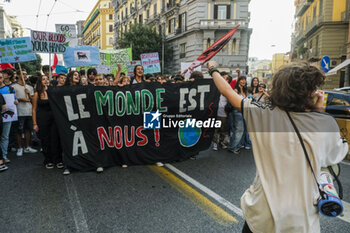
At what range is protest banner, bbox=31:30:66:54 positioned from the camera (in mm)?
8289

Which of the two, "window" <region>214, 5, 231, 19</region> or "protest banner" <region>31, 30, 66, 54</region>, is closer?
"protest banner" <region>31, 30, 66, 54</region>

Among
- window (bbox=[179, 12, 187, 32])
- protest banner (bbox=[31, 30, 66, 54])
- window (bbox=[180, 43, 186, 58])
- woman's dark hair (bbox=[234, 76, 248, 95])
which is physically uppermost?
window (bbox=[179, 12, 187, 32])

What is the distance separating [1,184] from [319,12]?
31711 millimetres

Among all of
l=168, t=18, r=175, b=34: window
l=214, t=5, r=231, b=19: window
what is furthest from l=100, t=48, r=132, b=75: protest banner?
l=168, t=18, r=175, b=34: window

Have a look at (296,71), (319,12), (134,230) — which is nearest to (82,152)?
(134,230)

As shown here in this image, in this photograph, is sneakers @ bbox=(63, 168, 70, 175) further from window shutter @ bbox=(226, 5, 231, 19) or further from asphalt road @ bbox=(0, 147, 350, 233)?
window shutter @ bbox=(226, 5, 231, 19)

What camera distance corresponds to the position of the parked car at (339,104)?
6633 mm

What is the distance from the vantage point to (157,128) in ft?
17.7

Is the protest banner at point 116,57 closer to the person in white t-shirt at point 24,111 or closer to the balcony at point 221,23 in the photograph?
the person in white t-shirt at point 24,111

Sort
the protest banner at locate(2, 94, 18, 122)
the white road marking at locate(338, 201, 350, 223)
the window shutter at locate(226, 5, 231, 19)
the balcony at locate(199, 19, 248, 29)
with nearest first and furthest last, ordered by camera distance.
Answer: the white road marking at locate(338, 201, 350, 223), the protest banner at locate(2, 94, 18, 122), the balcony at locate(199, 19, 248, 29), the window shutter at locate(226, 5, 231, 19)

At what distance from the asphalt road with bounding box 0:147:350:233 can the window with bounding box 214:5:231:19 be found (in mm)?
24264

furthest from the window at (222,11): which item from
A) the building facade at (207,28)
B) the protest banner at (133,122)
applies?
the protest banner at (133,122)

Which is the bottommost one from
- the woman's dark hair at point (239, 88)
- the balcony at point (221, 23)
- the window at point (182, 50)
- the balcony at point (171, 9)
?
the woman's dark hair at point (239, 88)

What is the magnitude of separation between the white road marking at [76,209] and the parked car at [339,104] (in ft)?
21.1
